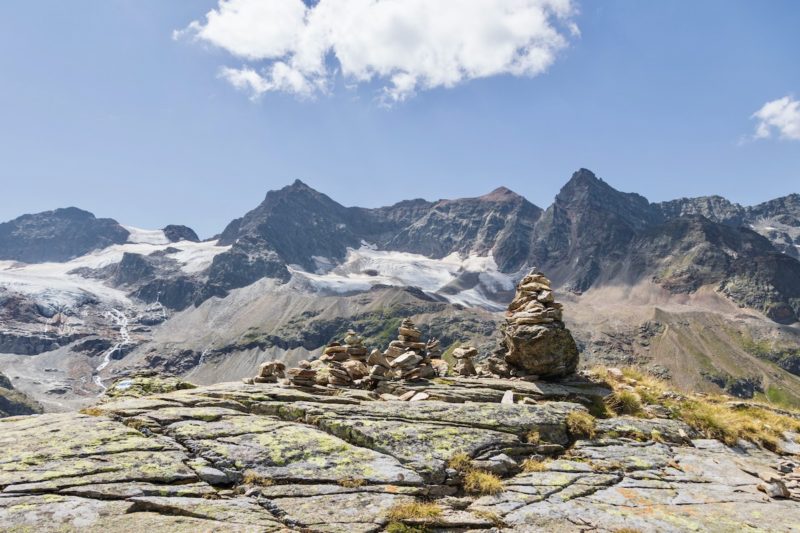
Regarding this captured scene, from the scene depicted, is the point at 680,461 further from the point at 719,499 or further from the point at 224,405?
the point at 224,405

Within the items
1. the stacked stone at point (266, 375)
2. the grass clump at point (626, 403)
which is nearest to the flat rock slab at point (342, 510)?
the grass clump at point (626, 403)

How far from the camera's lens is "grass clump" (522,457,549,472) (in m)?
16.9

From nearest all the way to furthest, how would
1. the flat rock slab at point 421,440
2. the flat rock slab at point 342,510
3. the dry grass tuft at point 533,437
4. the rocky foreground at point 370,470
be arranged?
the flat rock slab at point 342,510 < the rocky foreground at point 370,470 < the flat rock slab at point 421,440 < the dry grass tuft at point 533,437

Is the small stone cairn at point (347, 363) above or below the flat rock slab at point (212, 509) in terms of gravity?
above

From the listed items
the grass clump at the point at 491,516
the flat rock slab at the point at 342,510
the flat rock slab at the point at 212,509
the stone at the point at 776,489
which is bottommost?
the stone at the point at 776,489

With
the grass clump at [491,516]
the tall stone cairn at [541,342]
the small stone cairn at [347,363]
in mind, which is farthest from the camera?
the tall stone cairn at [541,342]

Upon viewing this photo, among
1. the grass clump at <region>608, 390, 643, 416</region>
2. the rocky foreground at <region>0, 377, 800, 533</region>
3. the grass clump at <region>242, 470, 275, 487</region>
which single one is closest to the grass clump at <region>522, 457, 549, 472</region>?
the rocky foreground at <region>0, 377, 800, 533</region>

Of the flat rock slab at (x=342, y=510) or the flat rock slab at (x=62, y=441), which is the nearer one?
the flat rock slab at (x=342, y=510)

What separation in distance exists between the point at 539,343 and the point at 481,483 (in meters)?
12.9

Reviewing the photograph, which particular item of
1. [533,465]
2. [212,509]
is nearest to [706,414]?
[533,465]

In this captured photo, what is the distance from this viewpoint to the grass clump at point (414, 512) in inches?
507

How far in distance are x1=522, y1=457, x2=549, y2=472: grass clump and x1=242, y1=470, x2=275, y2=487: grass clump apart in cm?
868

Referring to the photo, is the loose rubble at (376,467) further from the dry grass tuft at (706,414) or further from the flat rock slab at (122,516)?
the dry grass tuft at (706,414)

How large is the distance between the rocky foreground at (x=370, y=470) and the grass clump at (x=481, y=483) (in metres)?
0.05
